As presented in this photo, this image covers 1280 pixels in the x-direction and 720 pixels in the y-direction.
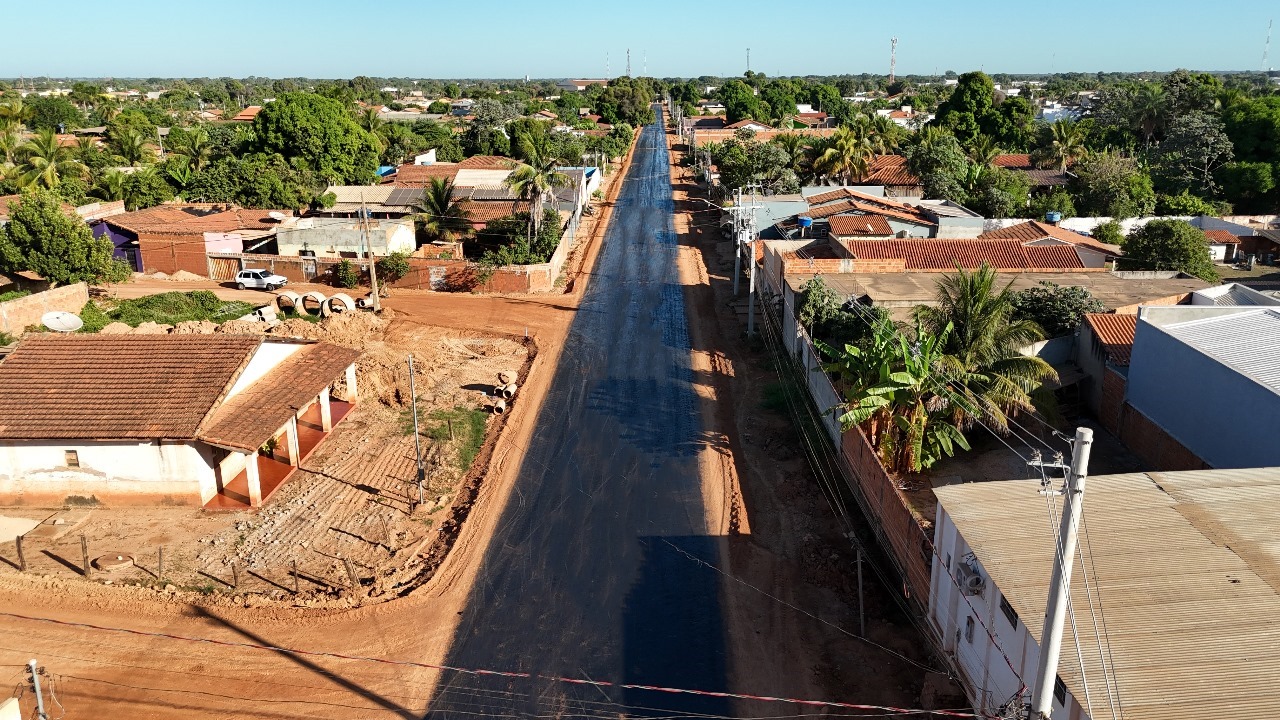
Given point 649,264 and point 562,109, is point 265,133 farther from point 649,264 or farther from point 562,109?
point 562,109

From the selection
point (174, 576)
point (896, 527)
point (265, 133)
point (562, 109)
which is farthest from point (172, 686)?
point (562, 109)

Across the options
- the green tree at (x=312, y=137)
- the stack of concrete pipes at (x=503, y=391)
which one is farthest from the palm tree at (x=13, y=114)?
the stack of concrete pipes at (x=503, y=391)

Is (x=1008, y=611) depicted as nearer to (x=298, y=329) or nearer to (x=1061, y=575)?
(x=1061, y=575)

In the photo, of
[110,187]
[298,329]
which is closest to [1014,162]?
[298,329]

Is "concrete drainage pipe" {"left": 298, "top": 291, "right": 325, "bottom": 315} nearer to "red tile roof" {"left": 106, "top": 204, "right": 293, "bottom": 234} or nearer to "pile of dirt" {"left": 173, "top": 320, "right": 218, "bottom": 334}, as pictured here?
"pile of dirt" {"left": 173, "top": 320, "right": 218, "bottom": 334}

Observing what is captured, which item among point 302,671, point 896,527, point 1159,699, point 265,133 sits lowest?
point 302,671

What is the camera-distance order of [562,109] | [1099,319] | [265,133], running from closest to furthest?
[1099,319], [265,133], [562,109]

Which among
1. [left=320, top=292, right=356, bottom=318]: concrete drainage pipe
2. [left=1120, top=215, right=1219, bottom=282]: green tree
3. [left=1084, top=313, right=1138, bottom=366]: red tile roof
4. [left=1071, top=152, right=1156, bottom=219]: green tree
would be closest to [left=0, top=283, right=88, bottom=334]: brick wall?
[left=320, top=292, right=356, bottom=318]: concrete drainage pipe
